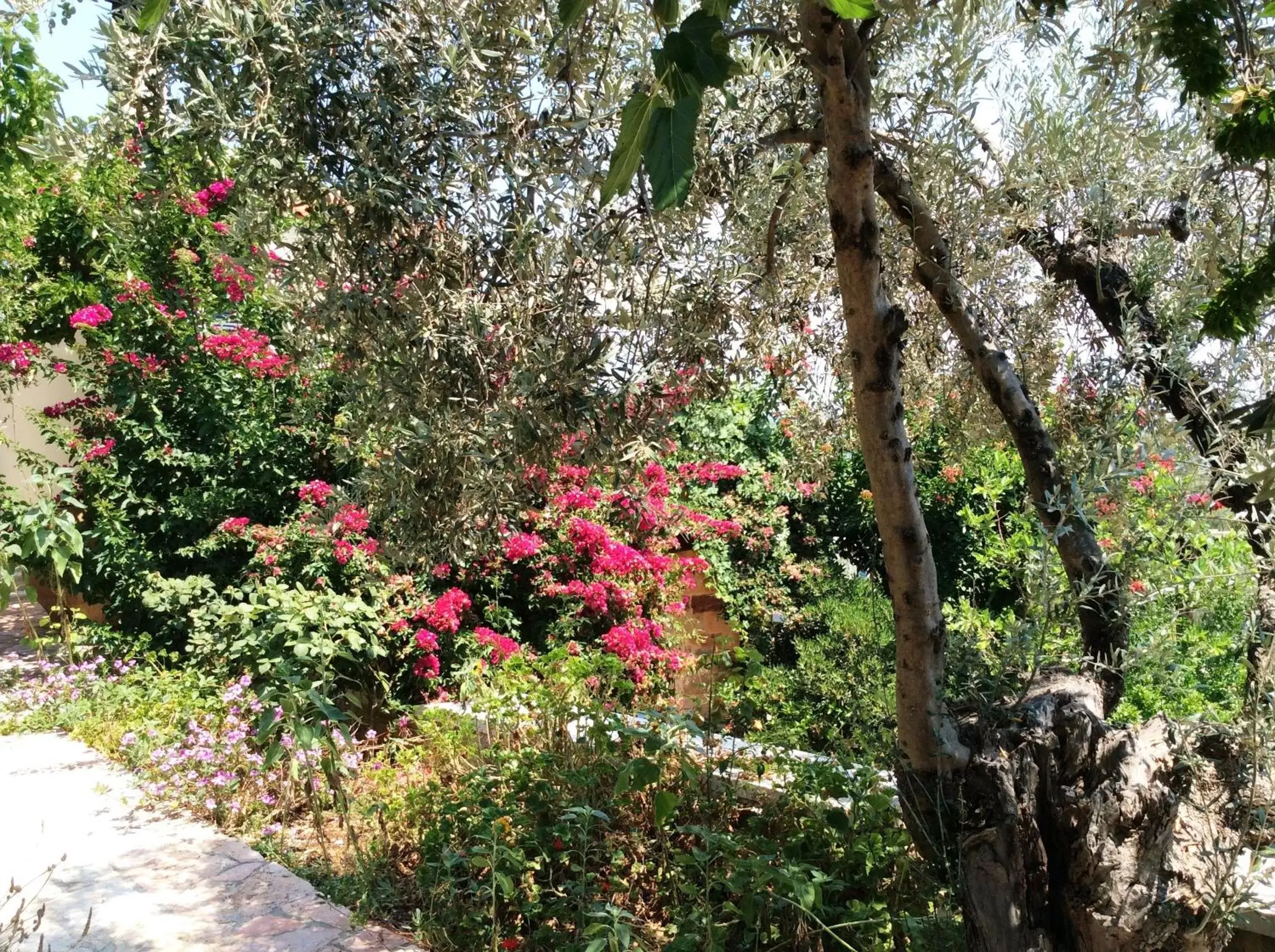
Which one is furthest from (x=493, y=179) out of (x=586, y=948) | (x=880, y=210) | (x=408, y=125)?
(x=586, y=948)

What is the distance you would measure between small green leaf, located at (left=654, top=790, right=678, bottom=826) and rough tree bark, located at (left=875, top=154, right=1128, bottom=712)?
4.48 feet

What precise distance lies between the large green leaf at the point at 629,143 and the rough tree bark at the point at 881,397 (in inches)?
68.2

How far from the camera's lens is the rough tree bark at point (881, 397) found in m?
2.60

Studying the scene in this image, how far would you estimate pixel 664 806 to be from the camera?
3090 mm

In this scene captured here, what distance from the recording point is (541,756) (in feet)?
12.8

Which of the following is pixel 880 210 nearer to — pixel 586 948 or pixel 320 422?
pixel 586 948

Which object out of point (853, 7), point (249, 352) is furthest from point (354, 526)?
point (853, 7)

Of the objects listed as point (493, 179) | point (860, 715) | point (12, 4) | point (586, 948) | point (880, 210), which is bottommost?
point (586, 948)

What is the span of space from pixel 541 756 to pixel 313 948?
104cm

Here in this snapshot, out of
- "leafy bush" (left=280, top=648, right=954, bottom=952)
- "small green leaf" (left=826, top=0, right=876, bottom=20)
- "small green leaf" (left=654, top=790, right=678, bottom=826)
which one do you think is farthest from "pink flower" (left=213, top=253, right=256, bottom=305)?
"small green leaf" (left=826, top=0, right=876, bottom=20)

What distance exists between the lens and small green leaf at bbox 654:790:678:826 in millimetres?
3072

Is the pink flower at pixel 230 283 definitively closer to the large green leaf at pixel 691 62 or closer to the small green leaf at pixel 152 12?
the small green leaf at pixel 152 12

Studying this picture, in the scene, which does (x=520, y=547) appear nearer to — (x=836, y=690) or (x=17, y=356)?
(x=836, y=690)

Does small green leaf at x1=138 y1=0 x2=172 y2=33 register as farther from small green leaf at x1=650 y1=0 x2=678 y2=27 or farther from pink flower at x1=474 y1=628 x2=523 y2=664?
pink flower at x1=474 y1=628 x2=523 y2=664
